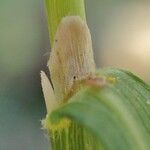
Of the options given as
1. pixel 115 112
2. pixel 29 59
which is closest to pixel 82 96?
pixel 115 112

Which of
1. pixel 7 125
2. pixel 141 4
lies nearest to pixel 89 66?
pixel 7 125

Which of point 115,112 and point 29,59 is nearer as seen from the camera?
point 115,112

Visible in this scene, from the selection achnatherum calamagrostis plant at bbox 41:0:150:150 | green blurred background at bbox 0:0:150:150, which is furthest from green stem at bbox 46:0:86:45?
green blurred background at bbox 0:0:150:150

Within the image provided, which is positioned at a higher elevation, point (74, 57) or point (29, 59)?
point (74, 57)

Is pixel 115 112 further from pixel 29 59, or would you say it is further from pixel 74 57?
pixel 29 59

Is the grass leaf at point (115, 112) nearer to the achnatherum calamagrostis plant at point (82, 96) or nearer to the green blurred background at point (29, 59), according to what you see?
the achnatherum calamagrostis plant at point (82, 96)

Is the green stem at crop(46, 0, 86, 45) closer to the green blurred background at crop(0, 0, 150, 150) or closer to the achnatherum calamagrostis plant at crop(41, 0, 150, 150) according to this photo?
the achnatherum calamagrostis plant at crop(41, 0, 150, 150)

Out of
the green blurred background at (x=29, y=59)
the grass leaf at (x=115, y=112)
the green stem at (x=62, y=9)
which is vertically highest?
the green stem at (x=62, y=9)

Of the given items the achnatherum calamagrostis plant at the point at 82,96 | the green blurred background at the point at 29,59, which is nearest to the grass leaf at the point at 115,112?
the achnatherum calamagrostis plant at the point at 82,96
